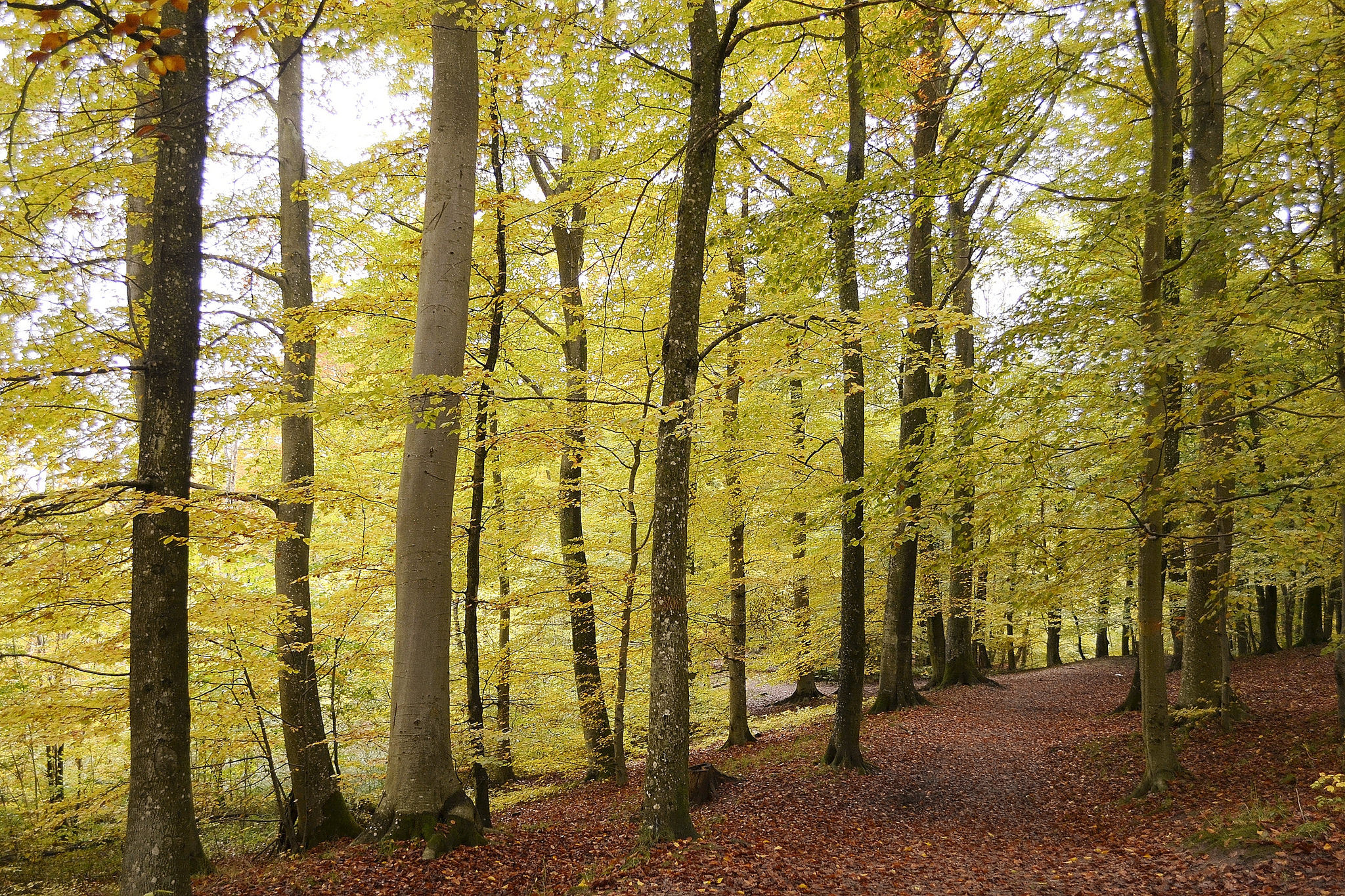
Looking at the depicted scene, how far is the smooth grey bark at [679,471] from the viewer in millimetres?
6152

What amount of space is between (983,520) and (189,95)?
7587mm

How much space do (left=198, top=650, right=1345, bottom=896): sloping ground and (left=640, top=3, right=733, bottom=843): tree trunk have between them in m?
0.45

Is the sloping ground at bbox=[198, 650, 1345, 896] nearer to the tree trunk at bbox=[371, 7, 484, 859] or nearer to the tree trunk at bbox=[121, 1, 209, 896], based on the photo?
the tree trunk at bbox=[371, 7, 484, 859]

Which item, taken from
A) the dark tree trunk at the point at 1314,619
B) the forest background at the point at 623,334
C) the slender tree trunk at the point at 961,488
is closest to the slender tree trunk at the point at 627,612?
the forest background at the point at 623,334

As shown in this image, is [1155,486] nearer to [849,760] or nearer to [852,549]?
[852,549]

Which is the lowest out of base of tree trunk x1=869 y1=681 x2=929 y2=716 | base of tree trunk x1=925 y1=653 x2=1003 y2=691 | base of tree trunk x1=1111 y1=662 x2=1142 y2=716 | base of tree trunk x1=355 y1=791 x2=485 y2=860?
base of tree trunk x1=925 y1=653 x2=1003 y2=691

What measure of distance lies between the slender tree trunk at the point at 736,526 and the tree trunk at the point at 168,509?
6.36 meters

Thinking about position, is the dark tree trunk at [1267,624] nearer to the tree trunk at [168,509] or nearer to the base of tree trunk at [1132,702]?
the base of tree trunk at [1132,702]

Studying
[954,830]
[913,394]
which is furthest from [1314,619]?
[954,830]

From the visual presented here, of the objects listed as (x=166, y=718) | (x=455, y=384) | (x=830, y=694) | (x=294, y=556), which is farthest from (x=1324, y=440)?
(x=830, y=694)

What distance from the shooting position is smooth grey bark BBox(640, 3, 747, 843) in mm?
6152

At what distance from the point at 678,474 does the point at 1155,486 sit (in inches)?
180

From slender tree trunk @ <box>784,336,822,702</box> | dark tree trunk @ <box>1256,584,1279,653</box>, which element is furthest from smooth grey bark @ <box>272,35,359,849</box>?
dark tree trunk @ <box>1256,584,1279,653</box>

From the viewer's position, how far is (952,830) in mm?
7457
